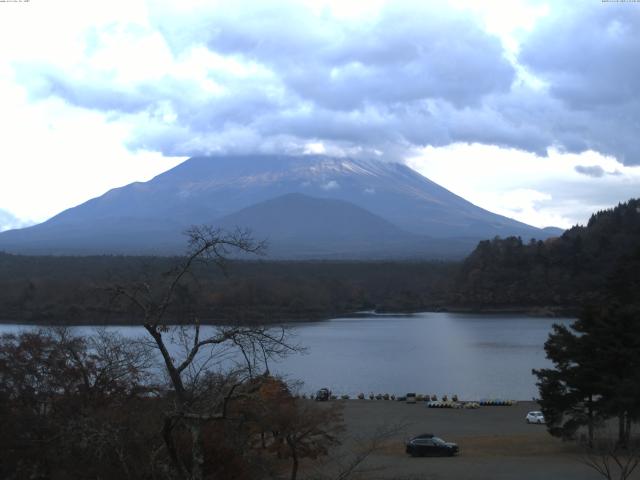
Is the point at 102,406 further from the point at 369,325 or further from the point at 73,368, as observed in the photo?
the point at 369,325

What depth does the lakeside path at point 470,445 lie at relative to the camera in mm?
13775

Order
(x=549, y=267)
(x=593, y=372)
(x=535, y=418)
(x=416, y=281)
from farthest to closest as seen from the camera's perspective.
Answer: (x=416, y=281) → (x=549, y=267) → (x=535, y=418) → (x=593, y=372)

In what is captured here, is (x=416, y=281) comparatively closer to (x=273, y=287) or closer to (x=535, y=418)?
(x=273, y=287)

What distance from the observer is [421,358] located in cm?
3881

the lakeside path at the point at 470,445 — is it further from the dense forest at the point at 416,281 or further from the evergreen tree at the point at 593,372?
the dense forest at the point at 416,281

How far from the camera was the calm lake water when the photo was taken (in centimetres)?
2992

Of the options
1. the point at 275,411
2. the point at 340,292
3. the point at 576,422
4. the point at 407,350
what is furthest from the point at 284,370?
the point at 340,292

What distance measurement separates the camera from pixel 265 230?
183m

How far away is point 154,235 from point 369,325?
116 meters

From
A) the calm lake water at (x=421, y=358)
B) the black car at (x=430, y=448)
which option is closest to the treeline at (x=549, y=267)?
the calm lake water at (x=421, y=358)

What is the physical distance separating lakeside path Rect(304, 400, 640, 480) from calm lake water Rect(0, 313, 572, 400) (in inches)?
161

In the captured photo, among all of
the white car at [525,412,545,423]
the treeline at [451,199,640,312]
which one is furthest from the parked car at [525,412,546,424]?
the treeline at [451,199,640,312]

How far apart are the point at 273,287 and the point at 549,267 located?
25.2m

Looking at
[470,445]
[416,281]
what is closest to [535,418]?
[470,445]
